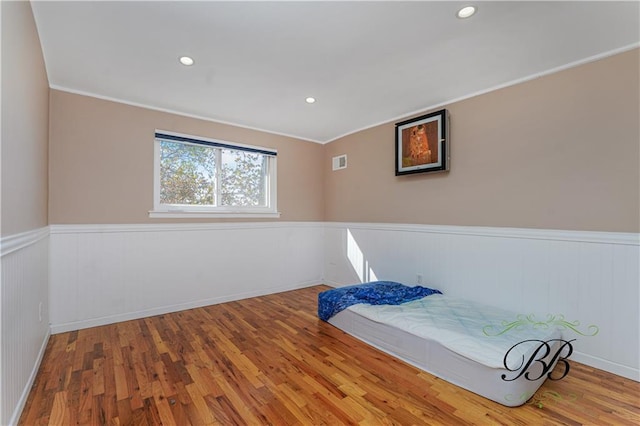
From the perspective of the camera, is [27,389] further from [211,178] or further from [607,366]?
[607,366]

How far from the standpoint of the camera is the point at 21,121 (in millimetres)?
1703

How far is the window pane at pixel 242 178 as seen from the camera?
3.91m

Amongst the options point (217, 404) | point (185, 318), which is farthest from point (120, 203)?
point (217, 404)

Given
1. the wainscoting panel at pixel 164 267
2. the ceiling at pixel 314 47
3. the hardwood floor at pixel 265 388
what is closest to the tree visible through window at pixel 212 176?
the wainscoting panel at pixel 164 267

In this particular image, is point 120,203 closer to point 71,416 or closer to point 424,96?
point 71,416

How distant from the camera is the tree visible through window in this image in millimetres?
3465

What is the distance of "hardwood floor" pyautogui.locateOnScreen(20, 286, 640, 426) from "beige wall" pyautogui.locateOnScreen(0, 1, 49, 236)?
1093 mm

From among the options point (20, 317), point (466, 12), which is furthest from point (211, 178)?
point (466, 12)

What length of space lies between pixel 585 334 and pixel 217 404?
2.74m

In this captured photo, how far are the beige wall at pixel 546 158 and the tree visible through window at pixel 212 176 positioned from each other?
2010mm

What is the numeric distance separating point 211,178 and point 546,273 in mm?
3728

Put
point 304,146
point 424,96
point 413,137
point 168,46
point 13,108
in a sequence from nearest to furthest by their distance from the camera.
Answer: point 13,108 → point 168,46 → point 424,96 → point 413,137 → point 304,146

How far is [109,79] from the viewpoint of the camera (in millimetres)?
2666

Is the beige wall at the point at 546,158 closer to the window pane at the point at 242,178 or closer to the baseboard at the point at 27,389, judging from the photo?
the window pane at the point at 242,178
